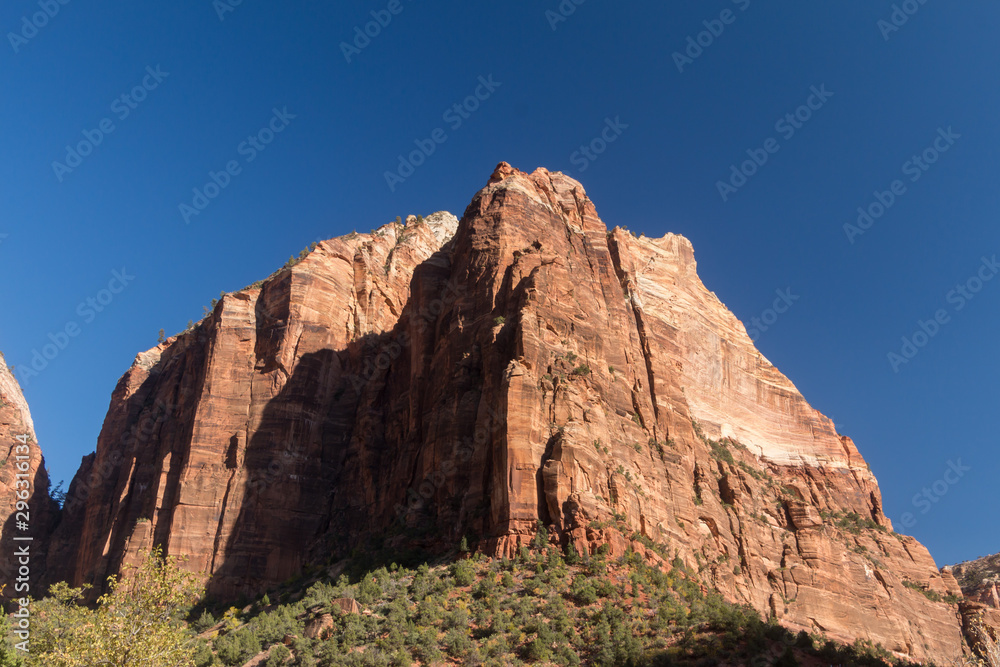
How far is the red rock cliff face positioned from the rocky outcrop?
228 centimetres

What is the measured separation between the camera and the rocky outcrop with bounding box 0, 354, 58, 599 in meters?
68.2

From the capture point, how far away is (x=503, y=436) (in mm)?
40250

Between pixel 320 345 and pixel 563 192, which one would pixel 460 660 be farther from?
pixel 563 192

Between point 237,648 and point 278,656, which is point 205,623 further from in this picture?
point 278,656

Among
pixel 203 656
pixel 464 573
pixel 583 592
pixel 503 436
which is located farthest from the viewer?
pixel 503 436

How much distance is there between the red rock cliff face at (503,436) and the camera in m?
43.2

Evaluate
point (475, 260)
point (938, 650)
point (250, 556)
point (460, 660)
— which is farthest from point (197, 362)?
point (938, 650)

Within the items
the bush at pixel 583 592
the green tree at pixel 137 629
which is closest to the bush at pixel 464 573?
the bush at pixel 583 592

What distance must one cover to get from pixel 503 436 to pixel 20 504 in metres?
52.5

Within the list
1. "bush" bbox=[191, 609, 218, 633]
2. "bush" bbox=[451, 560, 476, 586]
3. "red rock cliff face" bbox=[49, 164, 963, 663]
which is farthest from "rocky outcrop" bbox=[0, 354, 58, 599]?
"bush" bbox=[451, 560, 476, 586]

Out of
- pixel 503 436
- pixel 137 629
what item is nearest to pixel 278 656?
pixel 137 629

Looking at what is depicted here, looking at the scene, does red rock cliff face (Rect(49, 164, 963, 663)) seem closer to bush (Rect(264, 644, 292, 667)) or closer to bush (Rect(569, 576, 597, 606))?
bush (Rect(569, 576, 597, 606))

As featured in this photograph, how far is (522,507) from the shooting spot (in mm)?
38156

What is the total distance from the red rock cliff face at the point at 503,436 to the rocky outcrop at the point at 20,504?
2278 mm
